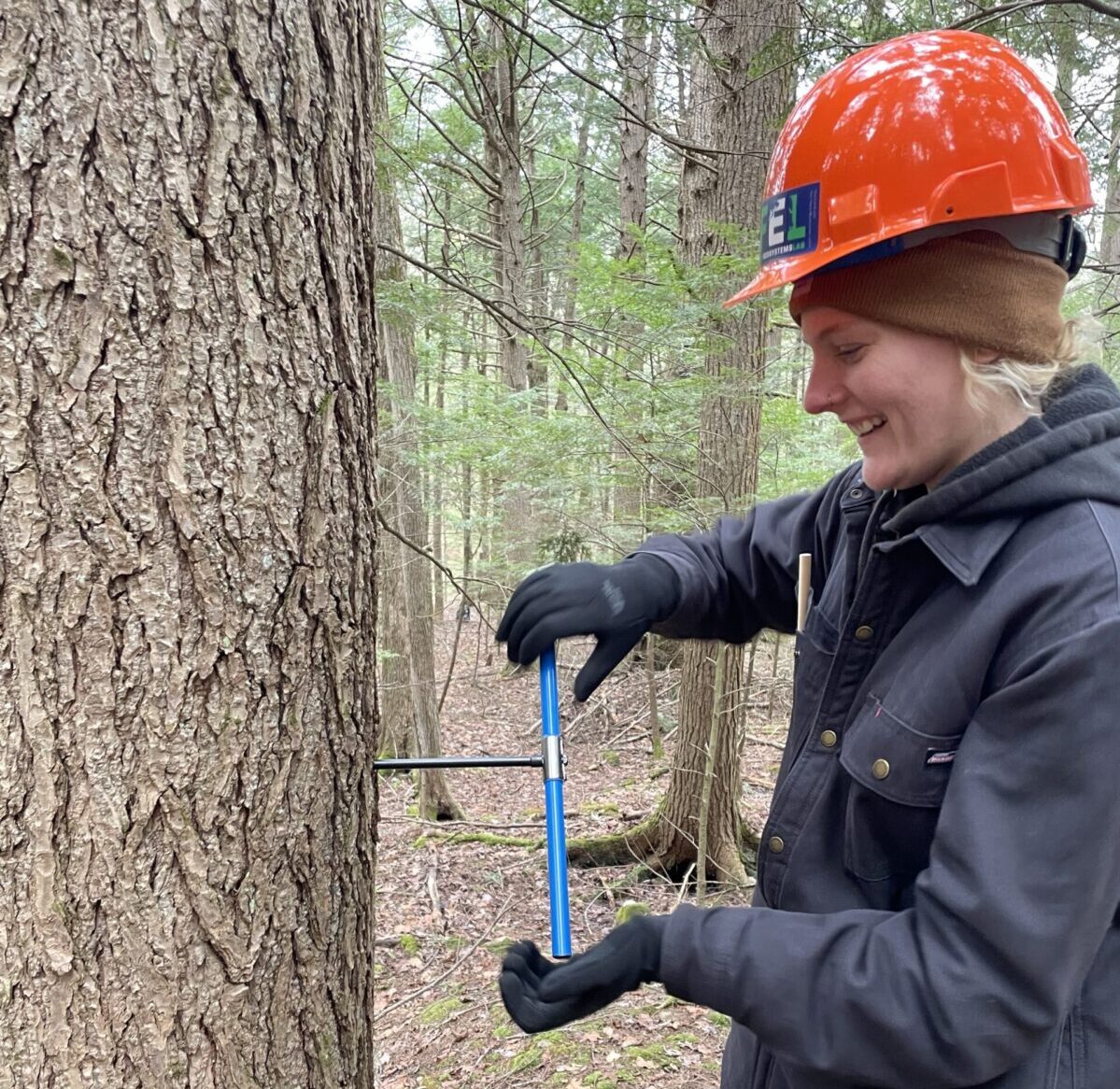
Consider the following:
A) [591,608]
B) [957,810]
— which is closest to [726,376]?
[591,608]

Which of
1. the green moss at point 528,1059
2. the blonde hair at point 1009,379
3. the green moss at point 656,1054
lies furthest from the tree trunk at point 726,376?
the blonde hair at point 1009,379

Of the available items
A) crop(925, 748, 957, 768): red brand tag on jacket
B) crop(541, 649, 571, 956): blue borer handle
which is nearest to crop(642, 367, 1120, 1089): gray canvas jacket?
crop(925, 748, 957, 768): red brand tag on jacket

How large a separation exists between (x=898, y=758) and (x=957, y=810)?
0.15 m

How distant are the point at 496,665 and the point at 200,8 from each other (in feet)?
40.2

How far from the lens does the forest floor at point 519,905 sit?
10.4 feet

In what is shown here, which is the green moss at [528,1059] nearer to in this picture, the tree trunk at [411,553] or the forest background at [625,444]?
the forest background at [625,444]

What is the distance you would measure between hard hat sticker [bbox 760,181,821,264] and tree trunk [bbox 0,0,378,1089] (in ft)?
2.46

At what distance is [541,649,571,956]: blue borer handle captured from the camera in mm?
1398

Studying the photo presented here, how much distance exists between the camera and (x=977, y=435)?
4.07 ft

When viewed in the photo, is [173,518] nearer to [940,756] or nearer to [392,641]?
[940,756]

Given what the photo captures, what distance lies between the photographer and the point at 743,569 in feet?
6.28

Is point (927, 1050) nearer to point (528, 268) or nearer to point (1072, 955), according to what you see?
point (1072, 955)

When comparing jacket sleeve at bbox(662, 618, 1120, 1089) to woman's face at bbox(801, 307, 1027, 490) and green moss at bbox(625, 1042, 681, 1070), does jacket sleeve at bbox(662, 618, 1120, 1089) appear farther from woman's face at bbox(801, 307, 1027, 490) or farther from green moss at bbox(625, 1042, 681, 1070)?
green moss at bbox(625, 1042, 681, 1070)

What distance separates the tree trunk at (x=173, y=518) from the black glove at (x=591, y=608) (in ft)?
1.29
